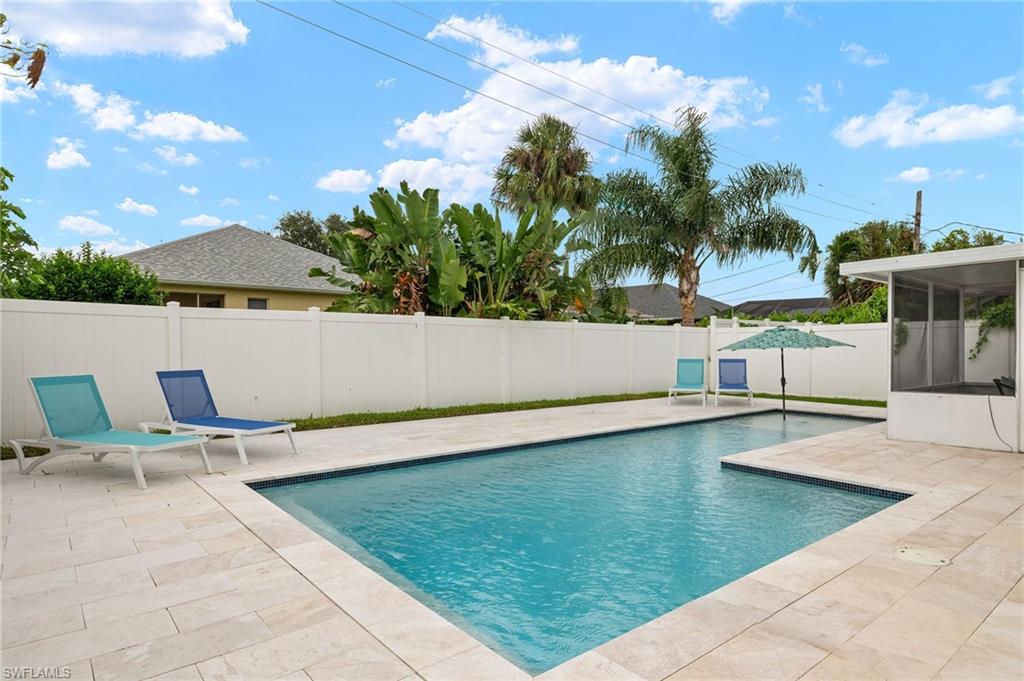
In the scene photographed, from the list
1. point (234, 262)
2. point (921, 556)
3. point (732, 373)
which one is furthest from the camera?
point (234, 262)

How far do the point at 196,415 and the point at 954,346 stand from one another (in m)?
11.7

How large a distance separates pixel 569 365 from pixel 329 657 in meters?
12.7

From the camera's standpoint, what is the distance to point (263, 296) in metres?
18.8

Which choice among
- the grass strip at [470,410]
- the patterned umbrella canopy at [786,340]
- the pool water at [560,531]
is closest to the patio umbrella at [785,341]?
the patterned umbrella canopy at [786,340]

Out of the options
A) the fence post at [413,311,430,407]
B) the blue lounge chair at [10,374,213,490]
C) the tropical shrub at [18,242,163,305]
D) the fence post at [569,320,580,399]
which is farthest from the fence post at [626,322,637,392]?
the blue lounge chair at [10,374,213,490]

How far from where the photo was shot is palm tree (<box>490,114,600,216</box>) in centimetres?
2236

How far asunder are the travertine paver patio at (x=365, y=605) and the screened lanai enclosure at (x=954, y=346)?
284cm

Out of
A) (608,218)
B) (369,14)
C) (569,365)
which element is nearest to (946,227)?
(608,218)

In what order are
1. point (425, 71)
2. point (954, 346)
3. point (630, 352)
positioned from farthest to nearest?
point (630, 352) → point (425, 71) → point (954, 346)

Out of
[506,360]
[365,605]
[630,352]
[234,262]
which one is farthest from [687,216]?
[365,605]

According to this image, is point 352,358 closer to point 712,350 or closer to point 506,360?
point 506,360

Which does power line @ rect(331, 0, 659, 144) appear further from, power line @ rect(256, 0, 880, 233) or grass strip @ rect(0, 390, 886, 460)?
grass strip @ rect(0, 390, 886, 460)

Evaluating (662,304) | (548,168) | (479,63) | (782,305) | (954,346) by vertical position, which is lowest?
(954,346)
